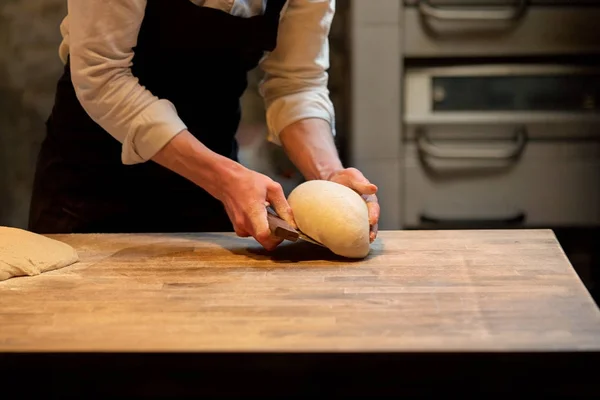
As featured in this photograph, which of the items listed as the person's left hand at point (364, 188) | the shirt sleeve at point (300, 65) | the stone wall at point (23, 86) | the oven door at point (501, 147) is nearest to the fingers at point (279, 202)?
the person's left hand at point (364, 188)

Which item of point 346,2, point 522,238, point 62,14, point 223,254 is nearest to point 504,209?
point 346,2

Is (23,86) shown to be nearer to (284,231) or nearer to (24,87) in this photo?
(24,87)

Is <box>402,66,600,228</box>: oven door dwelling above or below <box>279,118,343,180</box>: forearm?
below

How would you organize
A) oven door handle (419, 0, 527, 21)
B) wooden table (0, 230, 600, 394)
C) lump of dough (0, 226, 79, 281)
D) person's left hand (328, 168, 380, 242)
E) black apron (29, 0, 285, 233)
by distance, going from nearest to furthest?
wooden table (0, 230, 600, 394), lump of dough (0, 226, 79, 281), person's left hand (328, 168, 380, 242), black apron (29, 0, 285, 233), oven door handle (419, 0, 527, 21)

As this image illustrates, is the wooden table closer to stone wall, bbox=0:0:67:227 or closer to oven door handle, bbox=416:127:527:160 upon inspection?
oven door handle, bbox=416:127:527:160

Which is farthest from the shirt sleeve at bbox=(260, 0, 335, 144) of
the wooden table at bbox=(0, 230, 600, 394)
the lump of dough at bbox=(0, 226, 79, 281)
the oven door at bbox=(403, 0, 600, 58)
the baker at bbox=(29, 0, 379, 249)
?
the oven door at bbox=(403, 0, 600, 58)

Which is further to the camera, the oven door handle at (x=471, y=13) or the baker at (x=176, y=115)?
the oven door handle at (x=471, y=13)

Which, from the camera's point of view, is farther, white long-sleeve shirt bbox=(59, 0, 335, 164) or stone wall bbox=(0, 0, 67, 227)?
stone wall bbox=(0, 0, 67, 227)

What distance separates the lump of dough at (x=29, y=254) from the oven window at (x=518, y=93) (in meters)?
1.05

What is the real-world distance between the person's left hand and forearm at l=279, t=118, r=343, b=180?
0.24ft

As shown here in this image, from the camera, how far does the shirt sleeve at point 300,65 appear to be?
1220 millimetres

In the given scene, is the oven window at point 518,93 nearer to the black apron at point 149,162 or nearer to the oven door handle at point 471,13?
the oven door handle at point 471,13

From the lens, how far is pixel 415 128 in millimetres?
1781

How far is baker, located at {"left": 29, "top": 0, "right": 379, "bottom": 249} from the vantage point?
3.42 ft
